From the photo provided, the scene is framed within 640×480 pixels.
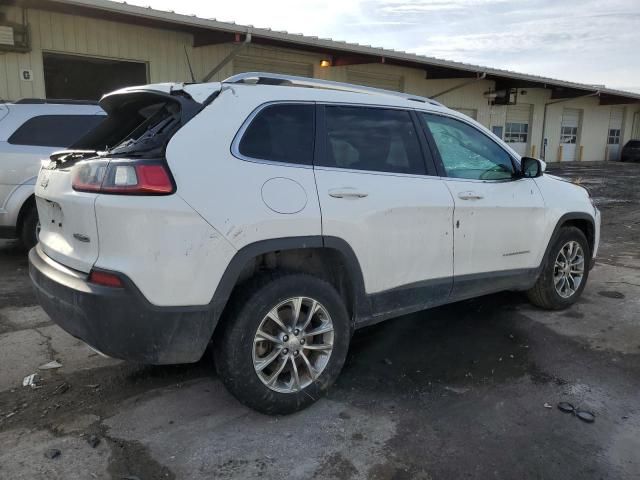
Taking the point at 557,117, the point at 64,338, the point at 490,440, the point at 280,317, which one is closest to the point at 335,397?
the point at 280,317

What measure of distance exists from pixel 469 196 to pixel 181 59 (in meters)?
10.9

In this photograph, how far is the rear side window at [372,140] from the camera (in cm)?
328

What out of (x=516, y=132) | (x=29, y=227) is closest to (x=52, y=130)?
(x=29, y=227)

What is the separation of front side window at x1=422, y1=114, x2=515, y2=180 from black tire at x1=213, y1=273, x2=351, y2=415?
1438 mm

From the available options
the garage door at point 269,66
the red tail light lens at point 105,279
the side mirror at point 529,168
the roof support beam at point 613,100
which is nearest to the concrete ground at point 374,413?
the red tail light lens at point 105,279

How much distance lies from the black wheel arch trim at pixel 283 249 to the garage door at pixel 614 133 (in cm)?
3377

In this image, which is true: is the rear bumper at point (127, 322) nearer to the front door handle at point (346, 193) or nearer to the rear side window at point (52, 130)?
the front door handle at point (346, 193)

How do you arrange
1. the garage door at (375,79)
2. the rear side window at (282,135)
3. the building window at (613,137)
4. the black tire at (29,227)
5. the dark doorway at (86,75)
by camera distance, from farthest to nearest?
the building window at (613,137), the garage door at (375,79), the dark doorway at (86,75), the black tire at (29,227), the rear side window at (282,135)

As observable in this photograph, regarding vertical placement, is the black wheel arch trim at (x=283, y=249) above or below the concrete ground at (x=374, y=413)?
above

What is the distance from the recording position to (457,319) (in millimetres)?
4793

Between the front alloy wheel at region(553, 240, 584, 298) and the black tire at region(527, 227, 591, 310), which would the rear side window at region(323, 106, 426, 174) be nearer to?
the black tire at region(527, 227, 591, 310)

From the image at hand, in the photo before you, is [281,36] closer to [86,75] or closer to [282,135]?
[86,75]

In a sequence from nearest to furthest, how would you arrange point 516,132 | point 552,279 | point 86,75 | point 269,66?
point 552,279
point 86,75
point 269,66
point 516,132

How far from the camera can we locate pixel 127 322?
2564 millimetres
